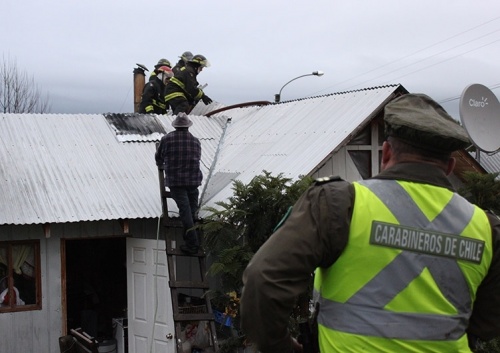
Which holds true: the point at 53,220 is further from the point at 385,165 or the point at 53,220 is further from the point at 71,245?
the point at 385,165

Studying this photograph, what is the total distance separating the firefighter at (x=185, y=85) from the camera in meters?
12.2

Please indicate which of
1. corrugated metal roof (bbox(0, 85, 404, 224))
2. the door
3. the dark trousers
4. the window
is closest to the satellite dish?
corrugated metal roof (bbox(0, 85, 404, 224))

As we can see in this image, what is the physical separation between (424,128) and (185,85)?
10331 mm

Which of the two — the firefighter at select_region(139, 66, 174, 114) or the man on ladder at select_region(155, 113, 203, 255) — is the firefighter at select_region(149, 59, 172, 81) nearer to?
the firefighter at select_region(139, 66, 174, 114)

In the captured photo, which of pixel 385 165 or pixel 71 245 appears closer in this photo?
pixel 385 165

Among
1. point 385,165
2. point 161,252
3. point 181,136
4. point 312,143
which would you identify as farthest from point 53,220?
point 385,165

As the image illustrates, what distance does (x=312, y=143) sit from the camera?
9.38 meters

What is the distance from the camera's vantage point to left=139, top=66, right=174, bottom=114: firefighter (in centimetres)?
1364

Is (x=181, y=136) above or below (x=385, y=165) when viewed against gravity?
above

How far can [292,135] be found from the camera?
1016 centimetres

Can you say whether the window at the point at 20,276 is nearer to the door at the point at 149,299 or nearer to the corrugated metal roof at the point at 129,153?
the corrugated metal roof at the point at 129,153

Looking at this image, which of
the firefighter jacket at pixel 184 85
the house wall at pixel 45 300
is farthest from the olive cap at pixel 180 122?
the firefighter jacket at pixel 184 85

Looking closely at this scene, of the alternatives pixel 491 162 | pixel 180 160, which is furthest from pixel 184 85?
pixel 491 162

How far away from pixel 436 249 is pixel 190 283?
6615mm
